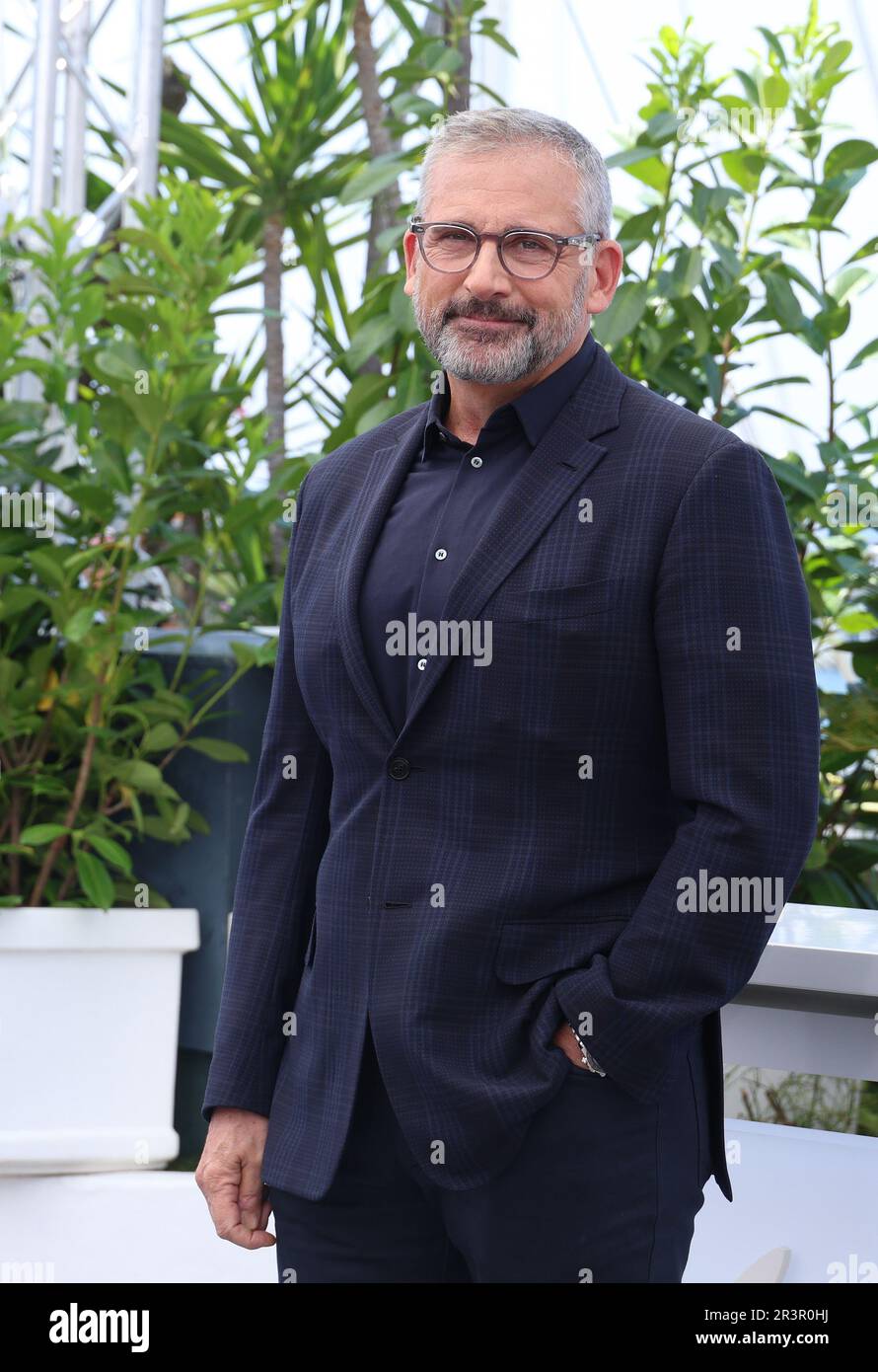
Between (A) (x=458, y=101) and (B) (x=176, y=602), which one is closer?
(B) (x=176, y=602)

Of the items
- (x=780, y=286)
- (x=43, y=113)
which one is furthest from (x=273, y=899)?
(x=43, y=113)

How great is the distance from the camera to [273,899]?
111 centimetres

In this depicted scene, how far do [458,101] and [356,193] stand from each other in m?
0.40

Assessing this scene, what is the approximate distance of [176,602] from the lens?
2516mm

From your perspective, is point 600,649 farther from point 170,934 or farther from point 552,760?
point 170,934

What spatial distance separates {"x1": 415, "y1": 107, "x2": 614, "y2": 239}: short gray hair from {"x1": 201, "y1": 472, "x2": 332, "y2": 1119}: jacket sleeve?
351 millimetres

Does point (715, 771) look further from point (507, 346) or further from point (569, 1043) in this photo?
point (507, 346)

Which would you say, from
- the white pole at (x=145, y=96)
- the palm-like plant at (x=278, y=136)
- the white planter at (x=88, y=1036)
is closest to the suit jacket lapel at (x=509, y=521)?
the white planter at (x=88, y=1036)

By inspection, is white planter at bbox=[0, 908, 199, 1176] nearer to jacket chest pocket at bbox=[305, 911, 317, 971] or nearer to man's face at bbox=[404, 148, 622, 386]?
jacket chest pocket at bbox=[305, 911, 317, 971]

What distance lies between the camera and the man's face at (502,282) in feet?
3.22

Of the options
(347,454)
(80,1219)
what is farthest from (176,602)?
(347,454)

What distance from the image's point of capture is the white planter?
7.23 ft

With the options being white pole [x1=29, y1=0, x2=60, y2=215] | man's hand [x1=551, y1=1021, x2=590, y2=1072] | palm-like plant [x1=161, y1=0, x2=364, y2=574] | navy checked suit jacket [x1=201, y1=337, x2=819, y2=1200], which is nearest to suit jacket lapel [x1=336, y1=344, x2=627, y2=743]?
navy checked suit jacket [x1=201, y1=337, x2=819, y2=1200]

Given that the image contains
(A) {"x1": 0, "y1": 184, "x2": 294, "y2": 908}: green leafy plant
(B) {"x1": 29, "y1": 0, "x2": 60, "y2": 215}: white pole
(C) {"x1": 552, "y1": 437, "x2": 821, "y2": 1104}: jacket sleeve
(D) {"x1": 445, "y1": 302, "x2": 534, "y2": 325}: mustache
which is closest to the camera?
(C) {"x1": 552, "y1": 437, "x2": 821, "y2": 1104}: jacket sleeve
